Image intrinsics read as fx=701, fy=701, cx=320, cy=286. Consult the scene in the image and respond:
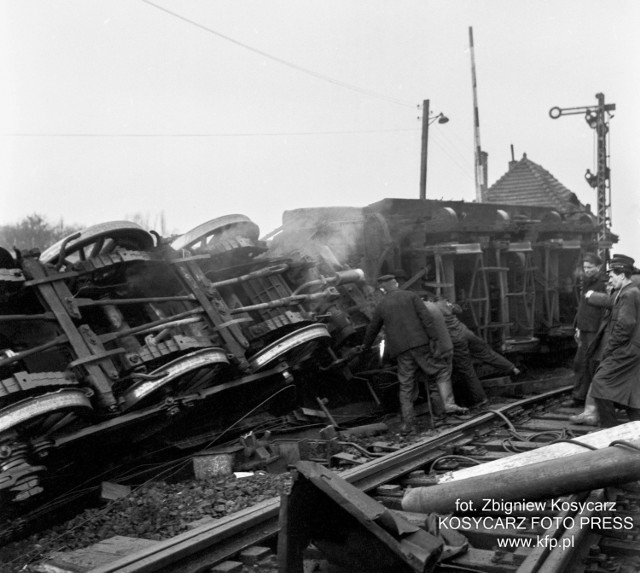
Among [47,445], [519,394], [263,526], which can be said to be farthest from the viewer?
[519,394]

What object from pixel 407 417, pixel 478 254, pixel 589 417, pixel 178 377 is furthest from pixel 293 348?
pixel 478 254

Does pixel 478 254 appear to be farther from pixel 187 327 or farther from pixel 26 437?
pixel 26 437

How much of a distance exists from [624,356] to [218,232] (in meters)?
4.55

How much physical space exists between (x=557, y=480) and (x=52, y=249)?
522cm

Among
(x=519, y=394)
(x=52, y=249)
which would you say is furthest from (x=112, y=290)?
(x=519, y=394)

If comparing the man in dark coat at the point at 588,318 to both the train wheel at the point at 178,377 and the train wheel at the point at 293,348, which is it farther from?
the train wheel at the point at 178,377

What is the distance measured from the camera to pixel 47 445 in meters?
5.57

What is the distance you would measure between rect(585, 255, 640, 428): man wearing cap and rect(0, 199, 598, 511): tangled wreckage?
2.95m

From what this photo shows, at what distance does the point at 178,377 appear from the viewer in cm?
636

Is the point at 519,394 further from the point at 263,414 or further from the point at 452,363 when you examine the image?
the point at 263,414

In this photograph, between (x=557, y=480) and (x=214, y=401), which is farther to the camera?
(x=214, y=401)

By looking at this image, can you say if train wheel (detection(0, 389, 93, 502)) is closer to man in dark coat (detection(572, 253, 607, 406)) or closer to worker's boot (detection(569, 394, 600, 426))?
worker's boot (detection(569, 394, 600, 426))

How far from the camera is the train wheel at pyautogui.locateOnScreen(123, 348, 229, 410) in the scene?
20.4 ft

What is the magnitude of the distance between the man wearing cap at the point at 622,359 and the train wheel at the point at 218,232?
407 cm
